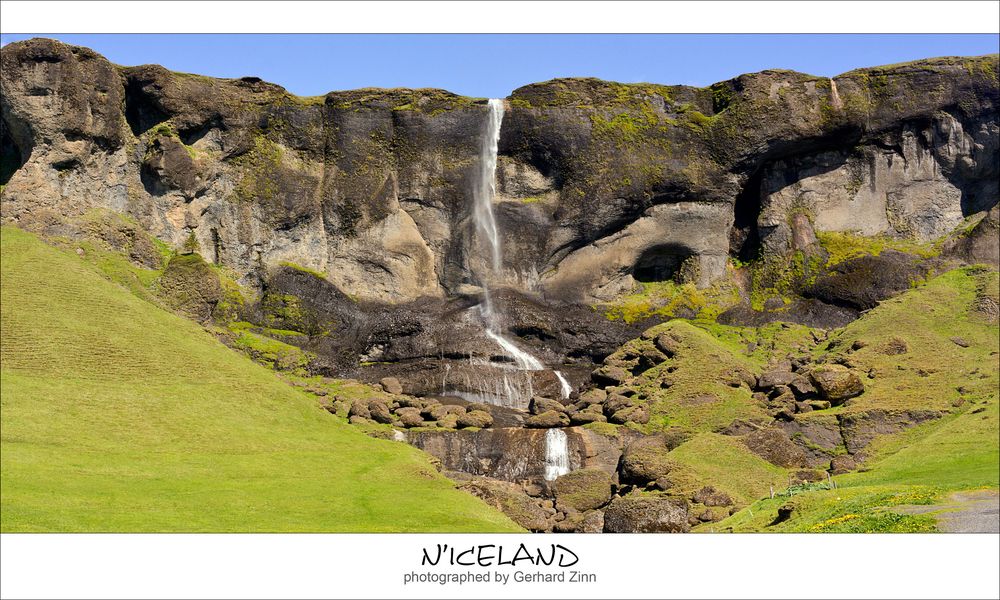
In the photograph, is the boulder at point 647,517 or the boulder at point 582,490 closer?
the boulder at point 647,517

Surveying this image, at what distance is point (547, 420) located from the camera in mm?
63125

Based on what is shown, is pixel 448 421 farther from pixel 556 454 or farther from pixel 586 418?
pixel 586 418

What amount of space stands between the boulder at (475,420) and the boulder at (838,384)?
1809 centimetres

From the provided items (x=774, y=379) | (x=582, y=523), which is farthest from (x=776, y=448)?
(x=582, y=523)

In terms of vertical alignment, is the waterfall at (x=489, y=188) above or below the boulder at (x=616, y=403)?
above

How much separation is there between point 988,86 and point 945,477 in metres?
46.2

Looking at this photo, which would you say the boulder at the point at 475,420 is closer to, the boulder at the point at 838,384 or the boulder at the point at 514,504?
the boulder at the point at 514,504

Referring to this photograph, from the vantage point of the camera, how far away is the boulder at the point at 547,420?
62.8 m

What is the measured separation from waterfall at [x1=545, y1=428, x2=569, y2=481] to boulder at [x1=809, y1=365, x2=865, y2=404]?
1413 cm

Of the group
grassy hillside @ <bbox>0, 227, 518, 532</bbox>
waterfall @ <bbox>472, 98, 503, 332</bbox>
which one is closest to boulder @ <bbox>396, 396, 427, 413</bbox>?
grassy hillside @ <bbox>0, 227, 518, 532</bbox>

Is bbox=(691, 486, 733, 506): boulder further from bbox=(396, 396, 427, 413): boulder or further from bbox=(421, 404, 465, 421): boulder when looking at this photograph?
bbox=(396, 396, 427, 413): boulder

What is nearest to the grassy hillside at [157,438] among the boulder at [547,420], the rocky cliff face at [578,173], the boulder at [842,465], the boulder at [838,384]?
the boulder at [547,420]

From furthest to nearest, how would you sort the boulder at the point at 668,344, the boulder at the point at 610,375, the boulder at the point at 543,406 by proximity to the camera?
the boulder at the point at 610,375 < the boulder at the point at 668,344 < the boulder at the point at 543,406

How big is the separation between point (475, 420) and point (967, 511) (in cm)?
3205
